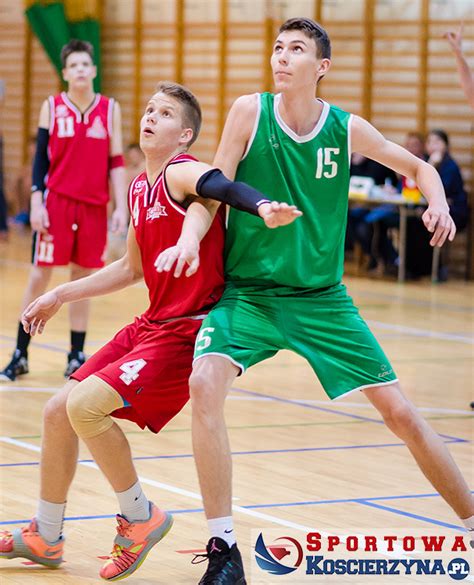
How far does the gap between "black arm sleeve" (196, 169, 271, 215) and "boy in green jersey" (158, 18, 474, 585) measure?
0.16 meters

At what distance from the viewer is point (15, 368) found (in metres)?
7.18

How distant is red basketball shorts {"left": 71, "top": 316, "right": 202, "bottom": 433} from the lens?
3695 millimetres

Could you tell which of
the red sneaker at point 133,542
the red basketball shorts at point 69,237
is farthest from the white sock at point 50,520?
the red basketball shorts at point 69,237

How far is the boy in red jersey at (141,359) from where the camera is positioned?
370 cm

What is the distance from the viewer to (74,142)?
23.7ft

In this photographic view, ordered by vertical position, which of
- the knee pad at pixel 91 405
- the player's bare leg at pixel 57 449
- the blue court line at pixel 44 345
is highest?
the knee pad at pixel 91 405

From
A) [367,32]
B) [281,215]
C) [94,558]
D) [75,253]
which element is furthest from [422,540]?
[367,32]

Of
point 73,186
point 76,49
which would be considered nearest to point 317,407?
point 73,186

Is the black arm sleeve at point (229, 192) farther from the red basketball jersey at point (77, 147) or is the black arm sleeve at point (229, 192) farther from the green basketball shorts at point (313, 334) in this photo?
the red basketball jersey at point (77, 147)

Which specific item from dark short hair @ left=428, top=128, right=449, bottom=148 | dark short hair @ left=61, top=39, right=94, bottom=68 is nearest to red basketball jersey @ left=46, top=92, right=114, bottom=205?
dark short hair @ left=61, top=39, right=94, bottom=68

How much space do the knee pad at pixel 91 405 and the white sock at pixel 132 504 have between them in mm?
242

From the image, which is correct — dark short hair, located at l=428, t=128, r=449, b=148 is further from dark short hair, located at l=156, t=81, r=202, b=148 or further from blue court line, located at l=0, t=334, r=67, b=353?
dark short hair, located at l=156, t=81, r=202, b=148

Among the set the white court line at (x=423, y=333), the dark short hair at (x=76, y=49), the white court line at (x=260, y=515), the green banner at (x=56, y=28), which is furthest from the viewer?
the green banner at (x=56, y=28)

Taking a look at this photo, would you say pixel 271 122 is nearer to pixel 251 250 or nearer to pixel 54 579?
pixel 251 250
